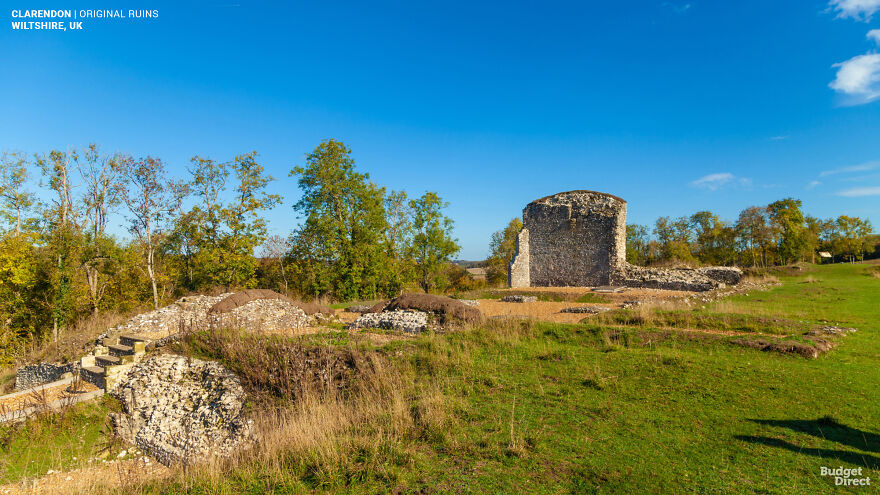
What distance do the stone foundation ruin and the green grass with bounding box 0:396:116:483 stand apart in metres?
23.2

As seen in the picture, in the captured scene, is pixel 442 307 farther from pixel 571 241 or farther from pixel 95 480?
pixel 571 241

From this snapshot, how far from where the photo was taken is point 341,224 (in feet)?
83.8

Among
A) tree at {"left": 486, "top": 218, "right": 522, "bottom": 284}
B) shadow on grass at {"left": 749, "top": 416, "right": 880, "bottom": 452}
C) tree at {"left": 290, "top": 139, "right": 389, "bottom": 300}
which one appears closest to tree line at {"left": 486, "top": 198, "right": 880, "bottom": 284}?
tree at {"left": 486, "top": 218, "right": 522, "bottom": 284}

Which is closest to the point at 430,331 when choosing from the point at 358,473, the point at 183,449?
the point at 183,449

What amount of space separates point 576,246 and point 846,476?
24.9 m

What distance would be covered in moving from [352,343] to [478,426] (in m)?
4.92

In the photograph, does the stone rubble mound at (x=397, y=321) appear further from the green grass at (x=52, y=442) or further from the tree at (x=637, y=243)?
the tree at (x=637, y=243)

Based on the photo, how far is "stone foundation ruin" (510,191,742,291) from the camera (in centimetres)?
2634

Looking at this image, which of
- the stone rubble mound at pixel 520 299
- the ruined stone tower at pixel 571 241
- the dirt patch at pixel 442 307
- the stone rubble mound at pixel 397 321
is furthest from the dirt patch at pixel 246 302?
the ruined stone tower at pixel 571 241

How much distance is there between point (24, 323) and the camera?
21.8 m

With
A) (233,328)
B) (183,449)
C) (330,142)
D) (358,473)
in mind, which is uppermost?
(330,142)

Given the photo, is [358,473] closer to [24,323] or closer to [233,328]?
[233,328]

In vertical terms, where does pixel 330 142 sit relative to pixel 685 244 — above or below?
above

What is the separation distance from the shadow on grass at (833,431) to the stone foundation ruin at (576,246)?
21212mm
